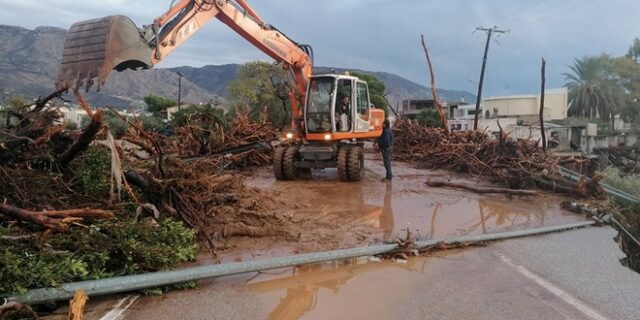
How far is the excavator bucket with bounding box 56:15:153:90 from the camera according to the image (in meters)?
7.69

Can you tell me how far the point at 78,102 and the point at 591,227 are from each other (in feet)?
29.4

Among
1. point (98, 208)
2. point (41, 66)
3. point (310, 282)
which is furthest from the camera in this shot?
point (41, 66)

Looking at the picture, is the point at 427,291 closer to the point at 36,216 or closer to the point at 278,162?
the point at 36,216

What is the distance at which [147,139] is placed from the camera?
7680 millimetres

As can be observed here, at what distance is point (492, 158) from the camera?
14.8m

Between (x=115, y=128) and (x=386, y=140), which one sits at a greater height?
(x=115, y=128)

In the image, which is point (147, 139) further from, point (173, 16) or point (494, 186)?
point (494, 186)

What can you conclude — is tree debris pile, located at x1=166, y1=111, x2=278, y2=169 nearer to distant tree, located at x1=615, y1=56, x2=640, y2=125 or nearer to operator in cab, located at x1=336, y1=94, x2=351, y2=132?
operator in cab, located at x1=336, y1=94, x2=351, y2=132

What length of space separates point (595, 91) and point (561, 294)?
62.6m

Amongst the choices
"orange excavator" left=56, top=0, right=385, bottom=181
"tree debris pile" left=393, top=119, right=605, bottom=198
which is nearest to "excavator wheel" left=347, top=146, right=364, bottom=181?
"orange excavator" left=56, top=0, right=385, bottom=181

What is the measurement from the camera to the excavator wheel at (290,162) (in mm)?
13154

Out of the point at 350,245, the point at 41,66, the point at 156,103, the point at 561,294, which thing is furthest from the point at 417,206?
the point at 41,66

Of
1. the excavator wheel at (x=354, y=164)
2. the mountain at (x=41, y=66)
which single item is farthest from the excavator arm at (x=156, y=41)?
the mountain at (x=41, y=66)

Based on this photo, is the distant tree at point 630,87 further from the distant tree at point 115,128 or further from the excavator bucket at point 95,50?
the excavator bucket at point 95,50
